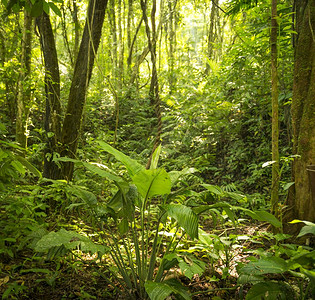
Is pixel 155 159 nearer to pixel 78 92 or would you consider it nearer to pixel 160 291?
pixel 160 291

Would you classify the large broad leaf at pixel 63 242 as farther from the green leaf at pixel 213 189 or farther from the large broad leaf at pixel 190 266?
the green leaf at pixel 213 189

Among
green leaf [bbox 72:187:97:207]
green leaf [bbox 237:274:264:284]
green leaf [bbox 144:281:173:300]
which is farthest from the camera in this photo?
green leaf [bbox 72:187:97:207]

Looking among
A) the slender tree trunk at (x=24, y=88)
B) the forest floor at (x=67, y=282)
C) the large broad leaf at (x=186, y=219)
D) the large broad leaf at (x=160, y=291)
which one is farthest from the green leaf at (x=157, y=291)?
the slender tree trunk at (x=24, y=88)

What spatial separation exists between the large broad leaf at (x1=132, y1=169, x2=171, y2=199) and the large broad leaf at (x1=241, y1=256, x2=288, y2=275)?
0.70 meters

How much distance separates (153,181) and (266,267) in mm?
831

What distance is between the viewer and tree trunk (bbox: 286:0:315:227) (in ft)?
9.27

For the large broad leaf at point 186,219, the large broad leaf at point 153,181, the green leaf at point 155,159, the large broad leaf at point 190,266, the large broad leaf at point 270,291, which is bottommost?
the large broad leaf at point 270,291

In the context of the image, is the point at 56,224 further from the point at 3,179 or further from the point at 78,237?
the point at 78,237

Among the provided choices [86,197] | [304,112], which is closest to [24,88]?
[86,197]

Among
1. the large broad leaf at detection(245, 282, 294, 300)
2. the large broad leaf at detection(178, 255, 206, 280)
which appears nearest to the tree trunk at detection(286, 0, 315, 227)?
the large broad leaf at detection(245, 282, 294, 300)

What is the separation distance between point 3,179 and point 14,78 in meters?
2.75

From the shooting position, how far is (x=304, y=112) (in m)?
2.94

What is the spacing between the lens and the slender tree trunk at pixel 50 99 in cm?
353

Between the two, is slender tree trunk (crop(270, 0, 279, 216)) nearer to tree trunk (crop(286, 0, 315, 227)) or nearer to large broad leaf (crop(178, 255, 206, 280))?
tree trunk (crop(286, 0, 315, 227))
